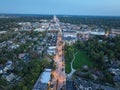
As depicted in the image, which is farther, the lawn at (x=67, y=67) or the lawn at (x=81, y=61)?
the lawn at (x=81, y=61)

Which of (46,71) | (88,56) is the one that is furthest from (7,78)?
(88,56)

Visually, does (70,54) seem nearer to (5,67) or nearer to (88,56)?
(88,56)

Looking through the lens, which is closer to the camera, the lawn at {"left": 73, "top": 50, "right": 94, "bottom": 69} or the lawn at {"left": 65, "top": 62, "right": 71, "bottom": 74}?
the lawn at {"left": 65, "top": 62, "right": 71, "bottom": 74}

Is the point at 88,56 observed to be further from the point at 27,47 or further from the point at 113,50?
the point at 27,47

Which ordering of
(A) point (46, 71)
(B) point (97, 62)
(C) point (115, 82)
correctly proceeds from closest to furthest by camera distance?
(C) point (115, 82) → (A) point (46, 71) → (B) point (97, 62)

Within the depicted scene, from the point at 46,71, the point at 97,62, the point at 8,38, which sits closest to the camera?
the point at 46,71

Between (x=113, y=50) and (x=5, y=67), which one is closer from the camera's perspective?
(x=5, y=67)

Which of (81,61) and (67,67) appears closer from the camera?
(67,67)
